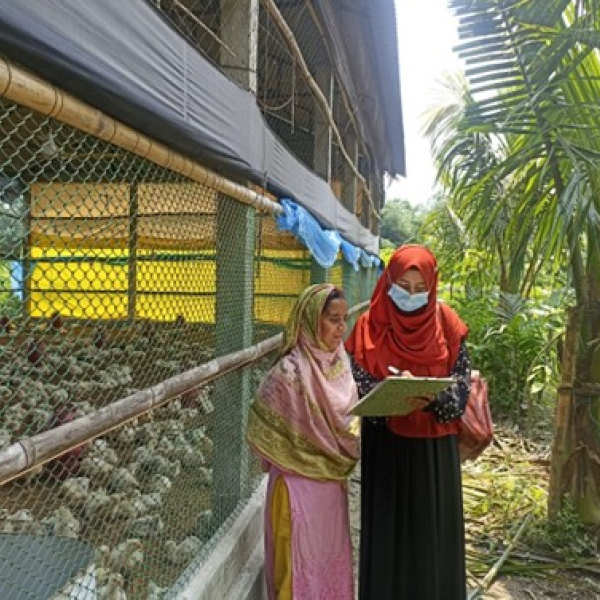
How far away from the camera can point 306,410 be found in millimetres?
2381

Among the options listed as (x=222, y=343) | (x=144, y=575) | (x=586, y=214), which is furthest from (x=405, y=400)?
(x=586, y=214)

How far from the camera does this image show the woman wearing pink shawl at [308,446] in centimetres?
239

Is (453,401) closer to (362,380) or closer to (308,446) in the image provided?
(362,380)

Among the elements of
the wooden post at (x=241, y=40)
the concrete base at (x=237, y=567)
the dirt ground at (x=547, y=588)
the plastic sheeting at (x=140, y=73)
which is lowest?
the dirt ground at (x=547, y=588)

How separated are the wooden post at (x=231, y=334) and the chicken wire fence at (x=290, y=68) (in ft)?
1.96

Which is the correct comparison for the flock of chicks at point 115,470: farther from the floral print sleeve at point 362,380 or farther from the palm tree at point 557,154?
the palm tree at point 557,154

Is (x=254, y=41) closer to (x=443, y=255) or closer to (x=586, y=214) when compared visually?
(x=586, y=214)

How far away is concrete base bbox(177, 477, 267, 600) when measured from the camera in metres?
2.26

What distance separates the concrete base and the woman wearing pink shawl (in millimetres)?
175

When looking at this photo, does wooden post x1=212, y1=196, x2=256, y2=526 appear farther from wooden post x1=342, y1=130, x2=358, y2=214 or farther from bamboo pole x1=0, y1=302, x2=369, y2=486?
wooden post x1=342, y1=130, x2=358, y2=214

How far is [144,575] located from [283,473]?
754 mm

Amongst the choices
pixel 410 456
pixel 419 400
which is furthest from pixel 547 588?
pixel 419 400

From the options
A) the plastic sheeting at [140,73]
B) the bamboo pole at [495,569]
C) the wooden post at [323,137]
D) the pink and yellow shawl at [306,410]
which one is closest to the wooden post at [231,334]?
the plastic sheeting at [140,73]

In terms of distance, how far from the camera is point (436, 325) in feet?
7.67
